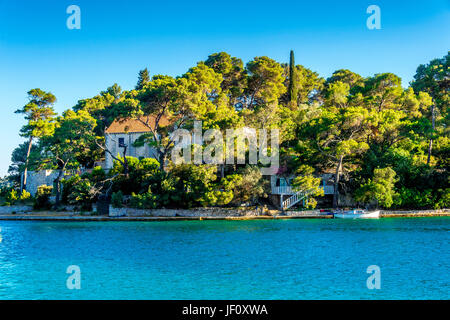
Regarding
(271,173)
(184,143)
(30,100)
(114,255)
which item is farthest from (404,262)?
(30,100)

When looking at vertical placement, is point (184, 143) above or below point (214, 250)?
above

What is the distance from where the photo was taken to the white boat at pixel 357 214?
38.6 metres

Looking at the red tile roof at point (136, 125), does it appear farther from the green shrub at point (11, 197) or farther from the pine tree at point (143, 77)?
the pine tree at point (143, 77)

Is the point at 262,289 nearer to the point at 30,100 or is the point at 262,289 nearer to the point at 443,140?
the point at 443,140

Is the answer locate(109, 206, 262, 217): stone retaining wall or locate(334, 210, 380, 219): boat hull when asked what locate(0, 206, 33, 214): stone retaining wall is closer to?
locate(109, 206, 262, 217): stone retaining wall

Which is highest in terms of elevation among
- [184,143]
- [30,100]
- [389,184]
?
[30,100]

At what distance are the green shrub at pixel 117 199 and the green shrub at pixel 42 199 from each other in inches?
375

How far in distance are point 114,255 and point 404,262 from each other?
1584cm

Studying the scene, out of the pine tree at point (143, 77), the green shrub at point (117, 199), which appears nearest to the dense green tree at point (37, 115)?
the green shrub at point (117, 199)

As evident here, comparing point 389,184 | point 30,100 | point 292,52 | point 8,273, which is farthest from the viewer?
point 292,52

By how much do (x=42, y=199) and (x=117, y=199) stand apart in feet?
36.4

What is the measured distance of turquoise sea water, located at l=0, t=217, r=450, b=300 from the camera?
1639 cm

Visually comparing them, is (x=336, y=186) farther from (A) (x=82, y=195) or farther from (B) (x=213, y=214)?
(A) (x=82, y=195)

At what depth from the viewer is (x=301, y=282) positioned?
57.2 ft
